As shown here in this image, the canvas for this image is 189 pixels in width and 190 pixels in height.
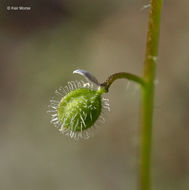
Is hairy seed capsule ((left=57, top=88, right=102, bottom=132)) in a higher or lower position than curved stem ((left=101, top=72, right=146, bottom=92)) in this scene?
lower

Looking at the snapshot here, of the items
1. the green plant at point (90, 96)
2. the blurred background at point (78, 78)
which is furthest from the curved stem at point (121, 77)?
the blurred background at point (78, 78)

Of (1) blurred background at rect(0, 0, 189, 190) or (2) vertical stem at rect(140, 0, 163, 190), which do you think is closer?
(2) vertical stem at rect(140, 0, 163, 190)

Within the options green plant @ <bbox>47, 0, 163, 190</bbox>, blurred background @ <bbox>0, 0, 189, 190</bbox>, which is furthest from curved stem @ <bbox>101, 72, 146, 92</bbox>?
blurred background @ <bbox>0, 0, 189, 190</bbox>

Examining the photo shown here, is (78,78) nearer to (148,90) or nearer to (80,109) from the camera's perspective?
(148,90)

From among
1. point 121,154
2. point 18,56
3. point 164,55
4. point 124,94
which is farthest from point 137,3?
point 121,154

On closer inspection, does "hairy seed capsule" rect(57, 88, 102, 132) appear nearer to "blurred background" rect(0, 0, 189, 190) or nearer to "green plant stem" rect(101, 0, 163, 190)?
"green plant stem" rect(101, 0, 163, 190)

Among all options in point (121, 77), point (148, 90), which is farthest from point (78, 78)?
point (121, 77)

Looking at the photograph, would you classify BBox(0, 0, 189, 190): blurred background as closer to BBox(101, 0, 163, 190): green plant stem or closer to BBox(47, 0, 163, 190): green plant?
BBox(101, 0, 163, 190): green plant stem
